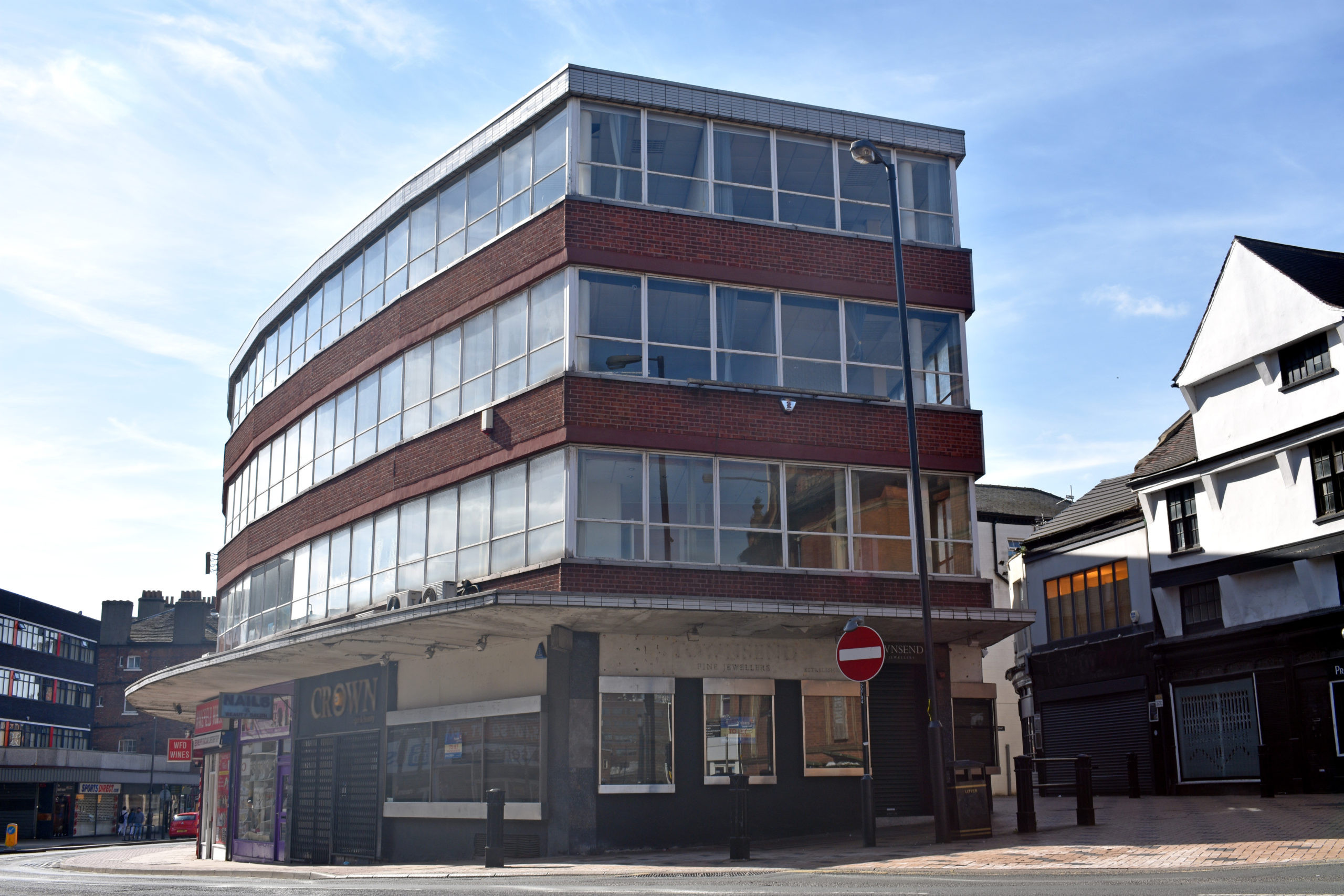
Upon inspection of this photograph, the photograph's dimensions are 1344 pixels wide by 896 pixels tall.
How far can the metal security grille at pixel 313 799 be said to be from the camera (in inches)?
1024

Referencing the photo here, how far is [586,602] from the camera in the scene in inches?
720

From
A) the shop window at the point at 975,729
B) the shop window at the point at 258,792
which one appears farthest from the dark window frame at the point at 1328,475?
the shop window at the point at 258,792

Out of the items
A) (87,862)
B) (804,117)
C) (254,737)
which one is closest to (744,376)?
(804,117)

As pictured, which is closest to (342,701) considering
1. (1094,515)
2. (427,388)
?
(427,388)

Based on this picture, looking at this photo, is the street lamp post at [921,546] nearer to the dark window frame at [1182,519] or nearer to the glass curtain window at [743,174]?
the glass curtain window at [743,174]

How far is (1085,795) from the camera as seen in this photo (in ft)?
63.0

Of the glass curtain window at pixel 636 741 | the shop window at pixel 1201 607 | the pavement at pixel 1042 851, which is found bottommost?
the pavement at pixel 1042 851

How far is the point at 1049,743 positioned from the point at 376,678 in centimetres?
1985

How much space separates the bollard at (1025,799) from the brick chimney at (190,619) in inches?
3052

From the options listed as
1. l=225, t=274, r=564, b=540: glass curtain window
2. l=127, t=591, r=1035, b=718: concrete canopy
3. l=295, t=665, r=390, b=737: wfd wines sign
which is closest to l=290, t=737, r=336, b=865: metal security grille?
l=295, t=665, r=390, b=737: wfd wines sign

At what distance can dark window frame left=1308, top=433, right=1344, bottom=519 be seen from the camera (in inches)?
1000

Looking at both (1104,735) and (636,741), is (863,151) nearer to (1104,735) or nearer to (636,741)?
(636,741)

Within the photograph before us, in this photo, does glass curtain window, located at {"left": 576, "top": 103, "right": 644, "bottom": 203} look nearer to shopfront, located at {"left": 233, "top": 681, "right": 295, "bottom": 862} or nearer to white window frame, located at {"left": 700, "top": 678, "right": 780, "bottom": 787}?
white window frame, located at {"left": 700, "top": 678, "right": 780, "bottom": 787}

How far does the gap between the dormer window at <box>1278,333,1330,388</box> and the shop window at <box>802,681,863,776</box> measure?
12.8 metres
